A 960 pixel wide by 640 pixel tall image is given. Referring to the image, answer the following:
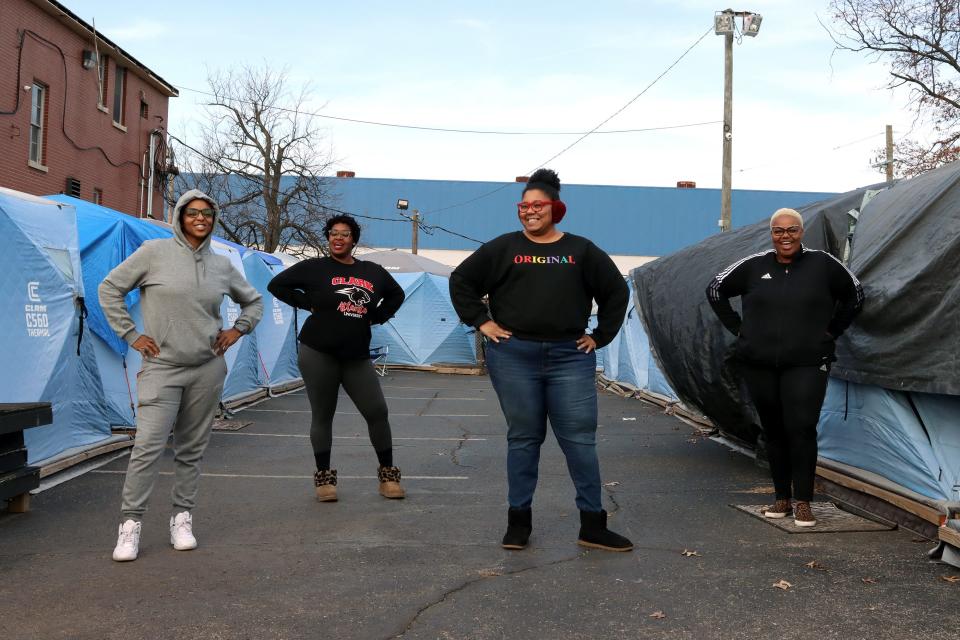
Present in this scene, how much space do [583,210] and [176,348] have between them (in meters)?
46.7

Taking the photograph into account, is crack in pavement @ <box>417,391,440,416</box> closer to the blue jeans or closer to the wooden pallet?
the wooden pallet

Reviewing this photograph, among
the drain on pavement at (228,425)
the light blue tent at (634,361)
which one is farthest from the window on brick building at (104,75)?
the drain on pavement at (228,425)

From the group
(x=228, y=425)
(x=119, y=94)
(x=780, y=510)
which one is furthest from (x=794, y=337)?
(x=119, y=94)

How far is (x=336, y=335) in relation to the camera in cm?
655

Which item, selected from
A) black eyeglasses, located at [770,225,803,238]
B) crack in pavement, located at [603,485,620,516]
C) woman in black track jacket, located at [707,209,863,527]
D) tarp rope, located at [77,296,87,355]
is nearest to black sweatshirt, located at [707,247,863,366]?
woman in black track jacket, located at [707,209,863,527]

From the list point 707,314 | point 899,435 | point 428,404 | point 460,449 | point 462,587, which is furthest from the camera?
point 428,404

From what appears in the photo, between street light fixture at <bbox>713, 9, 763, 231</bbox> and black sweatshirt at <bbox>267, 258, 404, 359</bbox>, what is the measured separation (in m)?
16.3

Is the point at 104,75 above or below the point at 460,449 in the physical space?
above

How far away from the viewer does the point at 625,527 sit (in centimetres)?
584

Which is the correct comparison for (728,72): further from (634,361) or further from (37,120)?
(37,120)

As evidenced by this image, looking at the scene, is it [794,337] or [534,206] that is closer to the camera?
[534,206]

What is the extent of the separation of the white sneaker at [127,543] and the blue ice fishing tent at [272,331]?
9689 millimetres

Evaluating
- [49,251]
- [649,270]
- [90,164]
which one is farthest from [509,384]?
[90,164]

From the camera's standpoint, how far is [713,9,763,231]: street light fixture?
71.4 feet
